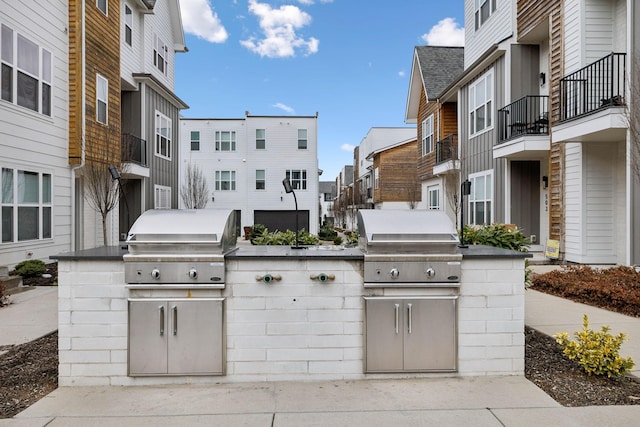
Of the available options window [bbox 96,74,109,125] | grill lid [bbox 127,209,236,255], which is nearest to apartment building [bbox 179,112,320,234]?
window [bbox 96,74,109,125]

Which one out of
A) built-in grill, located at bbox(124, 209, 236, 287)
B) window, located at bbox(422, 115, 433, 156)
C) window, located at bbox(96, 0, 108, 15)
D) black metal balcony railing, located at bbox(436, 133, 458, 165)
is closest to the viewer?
built-in grill, located at bbox(124, 209, 236, 287)

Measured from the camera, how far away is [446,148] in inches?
721

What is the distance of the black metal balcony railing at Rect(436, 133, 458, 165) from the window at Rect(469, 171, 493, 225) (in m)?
2.08

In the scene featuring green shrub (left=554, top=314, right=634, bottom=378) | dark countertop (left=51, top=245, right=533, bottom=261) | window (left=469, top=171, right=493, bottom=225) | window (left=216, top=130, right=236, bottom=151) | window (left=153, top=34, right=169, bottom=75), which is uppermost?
window (left=153, top=34, right=169, bottom=75)

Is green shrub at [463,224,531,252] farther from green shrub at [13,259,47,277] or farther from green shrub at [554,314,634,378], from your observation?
green shrub at [13,259,47,277]

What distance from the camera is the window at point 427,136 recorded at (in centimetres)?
2072

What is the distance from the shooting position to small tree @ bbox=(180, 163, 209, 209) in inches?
1015

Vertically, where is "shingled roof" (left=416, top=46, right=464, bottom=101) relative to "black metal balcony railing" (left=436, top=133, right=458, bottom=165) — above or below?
above

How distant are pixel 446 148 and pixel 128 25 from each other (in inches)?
539

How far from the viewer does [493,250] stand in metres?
4.14

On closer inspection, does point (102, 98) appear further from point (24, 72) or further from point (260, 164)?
point (260, 164)

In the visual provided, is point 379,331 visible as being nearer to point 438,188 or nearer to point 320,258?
point 320,258

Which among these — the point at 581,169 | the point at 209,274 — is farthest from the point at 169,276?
the point at 581,169

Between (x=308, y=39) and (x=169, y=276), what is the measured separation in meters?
21.2
